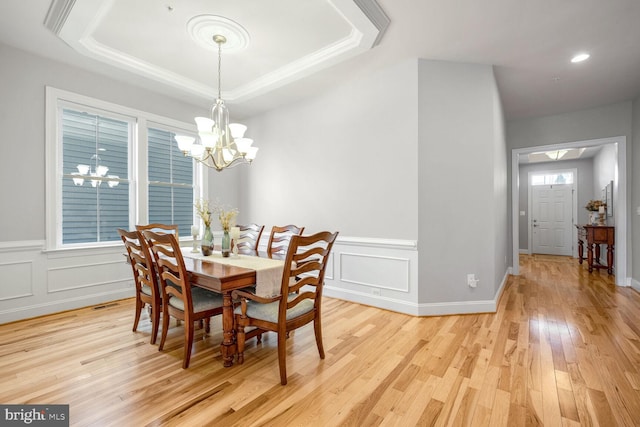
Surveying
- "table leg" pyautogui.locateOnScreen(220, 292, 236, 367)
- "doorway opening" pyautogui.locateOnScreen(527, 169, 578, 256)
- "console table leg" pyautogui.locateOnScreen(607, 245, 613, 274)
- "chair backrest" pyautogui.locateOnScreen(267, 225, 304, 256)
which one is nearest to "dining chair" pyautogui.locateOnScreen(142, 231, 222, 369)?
"table leg" pyautogui.locateOnScreen(220, 292, 236, 367)

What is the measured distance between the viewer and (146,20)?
2705mm

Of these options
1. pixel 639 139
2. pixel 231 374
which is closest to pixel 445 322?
pixel 231 374

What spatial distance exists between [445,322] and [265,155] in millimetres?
3482

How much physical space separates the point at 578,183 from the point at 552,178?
539 millimetres

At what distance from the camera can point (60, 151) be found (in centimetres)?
341

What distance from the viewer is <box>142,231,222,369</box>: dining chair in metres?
2.03

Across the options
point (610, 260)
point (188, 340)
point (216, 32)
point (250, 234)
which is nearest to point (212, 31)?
point (216, 32)

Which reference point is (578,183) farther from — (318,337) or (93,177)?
(93,177)

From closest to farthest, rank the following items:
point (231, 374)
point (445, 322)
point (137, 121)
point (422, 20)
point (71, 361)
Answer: point (231, 374) < point (71, 361) < point (422, 20) < point (445, 322) < point (137, 121)

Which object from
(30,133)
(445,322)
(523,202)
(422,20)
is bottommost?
(445,322)

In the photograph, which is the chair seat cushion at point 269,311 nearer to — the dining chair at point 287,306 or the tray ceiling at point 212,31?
the dining chair at point 287,306

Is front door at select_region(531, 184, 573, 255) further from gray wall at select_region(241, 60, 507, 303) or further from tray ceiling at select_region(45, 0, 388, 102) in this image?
tray ceiling at select_region(45, 0, 388, 102)

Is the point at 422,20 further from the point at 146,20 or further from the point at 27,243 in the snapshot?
the point at 27,243

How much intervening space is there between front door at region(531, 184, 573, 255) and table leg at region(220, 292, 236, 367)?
28.0 ft
